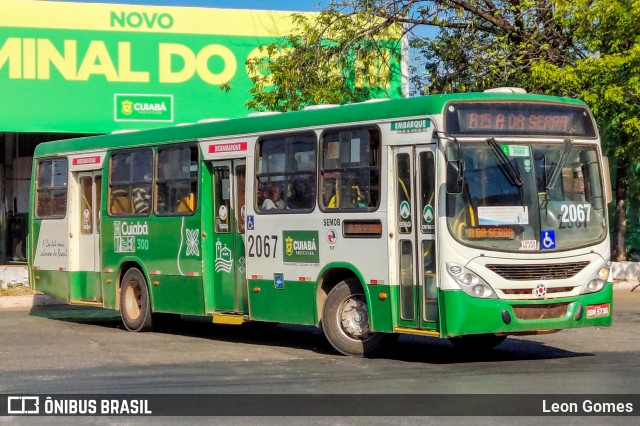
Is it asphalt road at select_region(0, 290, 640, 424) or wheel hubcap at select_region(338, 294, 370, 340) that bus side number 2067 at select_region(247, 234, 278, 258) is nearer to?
asphalt road at select_region(0, 290, 640, 424)

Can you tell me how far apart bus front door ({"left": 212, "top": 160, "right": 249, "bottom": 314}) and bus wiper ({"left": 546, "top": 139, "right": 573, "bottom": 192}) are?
4.45 m

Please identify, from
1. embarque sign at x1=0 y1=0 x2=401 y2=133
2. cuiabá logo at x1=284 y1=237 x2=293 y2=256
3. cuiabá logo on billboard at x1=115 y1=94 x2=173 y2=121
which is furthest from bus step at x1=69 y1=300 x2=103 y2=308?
cuiabá logo on billboard at x1=115 y1=94 x2=173 y2=121

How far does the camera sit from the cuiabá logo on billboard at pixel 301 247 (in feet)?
46.7

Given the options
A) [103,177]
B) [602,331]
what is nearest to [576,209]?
[602,331]

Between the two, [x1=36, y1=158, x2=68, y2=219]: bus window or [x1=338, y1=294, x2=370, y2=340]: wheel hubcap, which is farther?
[x1=36, y1=158, x2=68, y2=219]: bus window

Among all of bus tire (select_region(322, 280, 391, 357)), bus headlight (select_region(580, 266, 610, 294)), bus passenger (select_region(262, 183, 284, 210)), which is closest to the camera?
bus headlight (select_region(580, 266, 610, 294))

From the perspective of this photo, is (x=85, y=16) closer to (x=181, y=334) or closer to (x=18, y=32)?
(x=18, y=32)

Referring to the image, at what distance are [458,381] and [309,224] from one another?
3602 mm

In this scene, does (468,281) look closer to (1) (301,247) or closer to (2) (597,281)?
(2) (597,281)

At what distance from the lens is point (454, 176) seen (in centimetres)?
1229

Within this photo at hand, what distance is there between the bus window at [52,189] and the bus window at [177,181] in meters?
2.99

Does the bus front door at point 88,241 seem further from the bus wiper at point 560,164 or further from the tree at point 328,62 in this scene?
the bus wiper at point 560,164

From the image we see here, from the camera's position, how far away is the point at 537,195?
12758 mm

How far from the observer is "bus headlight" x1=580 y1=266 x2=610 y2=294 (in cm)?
1301
